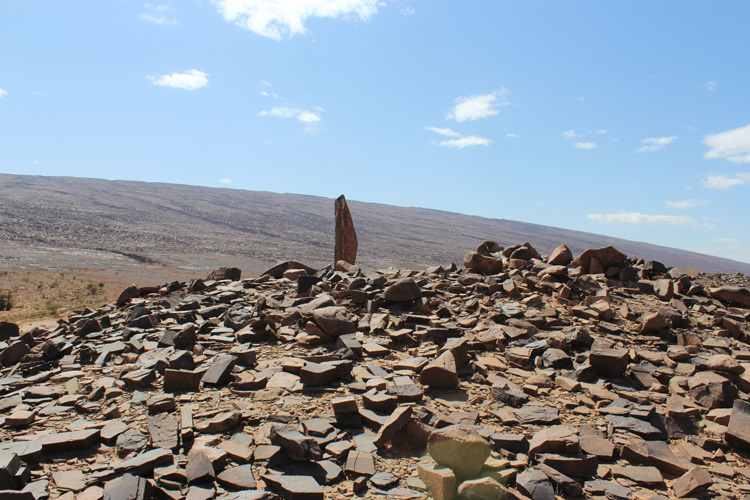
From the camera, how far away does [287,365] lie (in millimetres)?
4902

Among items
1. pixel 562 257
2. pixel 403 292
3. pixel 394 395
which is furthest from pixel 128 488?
pixel 562 257

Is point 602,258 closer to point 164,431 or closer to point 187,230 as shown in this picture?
point 164,431

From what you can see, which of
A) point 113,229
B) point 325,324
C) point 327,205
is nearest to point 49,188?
point 113,229

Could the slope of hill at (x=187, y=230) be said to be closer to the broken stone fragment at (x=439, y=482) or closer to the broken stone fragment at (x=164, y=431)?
the broken stone fragment at (x=164, y=431)

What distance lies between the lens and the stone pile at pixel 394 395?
3.03 meters

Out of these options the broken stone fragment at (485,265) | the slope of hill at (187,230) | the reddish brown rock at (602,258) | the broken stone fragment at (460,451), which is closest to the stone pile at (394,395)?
the broken stone fragment at (460,451)

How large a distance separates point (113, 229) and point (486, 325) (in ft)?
175

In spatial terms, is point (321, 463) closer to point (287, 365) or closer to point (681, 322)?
point (287, 365)

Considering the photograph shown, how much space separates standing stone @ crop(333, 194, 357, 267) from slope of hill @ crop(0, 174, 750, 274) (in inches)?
890

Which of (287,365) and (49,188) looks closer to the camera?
(287,365)

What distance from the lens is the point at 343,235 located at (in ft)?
45.5

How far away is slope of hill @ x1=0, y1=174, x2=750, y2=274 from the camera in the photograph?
39.2 m

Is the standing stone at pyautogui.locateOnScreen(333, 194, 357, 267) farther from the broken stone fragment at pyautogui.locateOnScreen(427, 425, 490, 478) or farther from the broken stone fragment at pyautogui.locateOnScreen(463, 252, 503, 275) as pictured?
the broken stone fragment at pyautogui.locateOnScreen(427, 425, 490, 478)

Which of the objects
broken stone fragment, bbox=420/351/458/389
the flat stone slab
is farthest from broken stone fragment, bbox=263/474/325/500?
broken stone fragment, bbox=420/351/458/389
